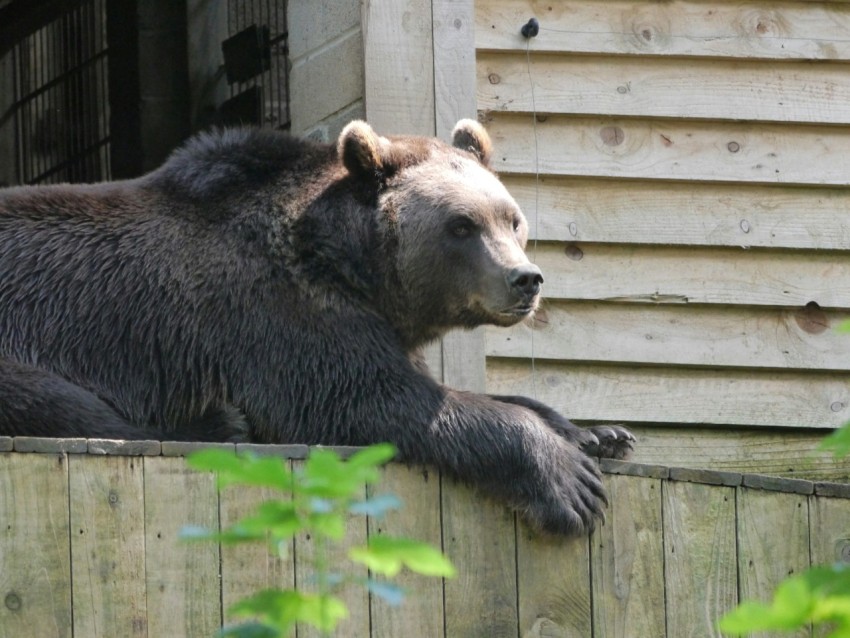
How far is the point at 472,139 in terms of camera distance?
6.52 m

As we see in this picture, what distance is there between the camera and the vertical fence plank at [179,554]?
441 centimetres

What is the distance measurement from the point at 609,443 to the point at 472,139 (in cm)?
158

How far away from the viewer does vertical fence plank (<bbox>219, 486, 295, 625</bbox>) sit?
4496mm

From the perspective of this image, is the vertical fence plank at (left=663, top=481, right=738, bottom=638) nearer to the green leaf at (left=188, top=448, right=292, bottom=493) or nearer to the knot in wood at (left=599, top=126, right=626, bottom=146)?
the knot in wood at (left=599, top=126, right=626, bottom=146)

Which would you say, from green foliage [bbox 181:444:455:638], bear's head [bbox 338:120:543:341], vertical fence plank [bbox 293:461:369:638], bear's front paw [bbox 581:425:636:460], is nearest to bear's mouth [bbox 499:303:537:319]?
bear's head [bbox 338:120:543:341]

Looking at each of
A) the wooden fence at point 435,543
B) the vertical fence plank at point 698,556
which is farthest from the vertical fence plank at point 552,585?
the vertical fence plank at point 698,556

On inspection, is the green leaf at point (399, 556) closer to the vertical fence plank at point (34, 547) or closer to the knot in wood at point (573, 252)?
the vertical fence plank at point (34, 547)

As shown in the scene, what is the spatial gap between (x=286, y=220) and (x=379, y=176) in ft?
1.51

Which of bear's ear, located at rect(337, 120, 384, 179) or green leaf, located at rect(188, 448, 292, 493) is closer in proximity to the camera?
green leaf, located at rect(188, 448, 292, 493)

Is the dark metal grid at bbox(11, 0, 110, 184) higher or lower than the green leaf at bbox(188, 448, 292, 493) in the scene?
higher

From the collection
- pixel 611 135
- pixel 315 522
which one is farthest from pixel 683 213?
pixel 315 522

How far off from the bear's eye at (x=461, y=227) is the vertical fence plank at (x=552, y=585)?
1.53 metres

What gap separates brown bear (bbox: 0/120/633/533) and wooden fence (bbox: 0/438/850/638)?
1.72 feet

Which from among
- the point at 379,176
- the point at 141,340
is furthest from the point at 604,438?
the point at 141,340
